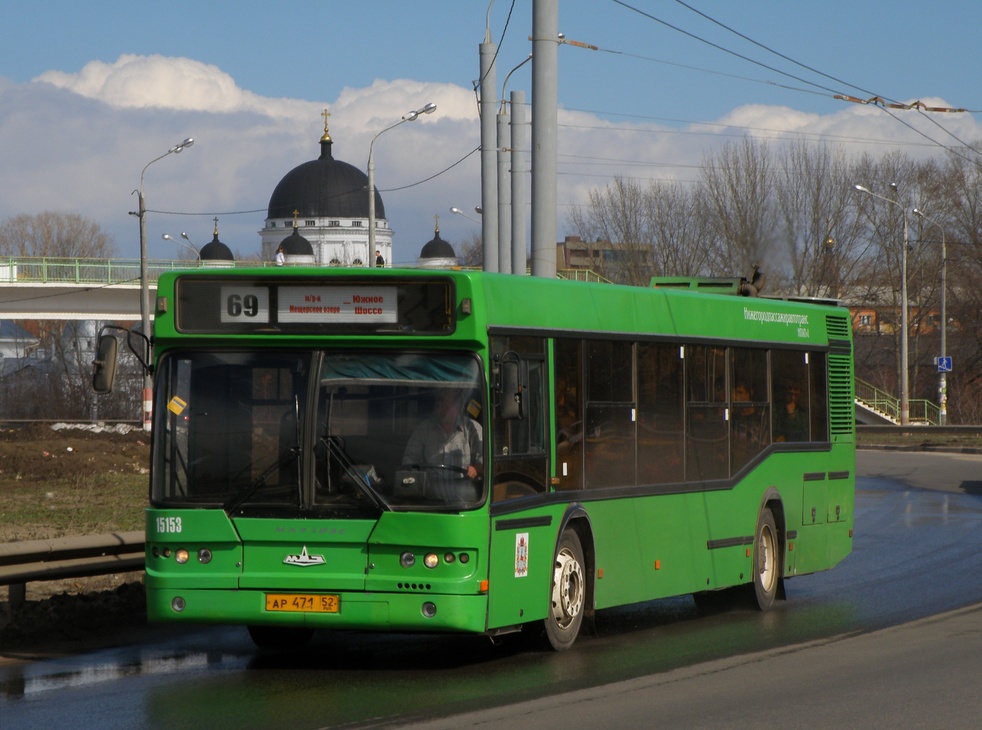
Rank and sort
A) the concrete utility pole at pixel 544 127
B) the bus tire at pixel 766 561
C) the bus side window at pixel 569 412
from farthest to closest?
the concrete utility pole at pixel 544 127
the bus tire at pixel 766 561
the bus side window at pixel 569 412

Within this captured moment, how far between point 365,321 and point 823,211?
52.5m

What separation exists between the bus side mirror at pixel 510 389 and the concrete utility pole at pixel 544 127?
6320mm

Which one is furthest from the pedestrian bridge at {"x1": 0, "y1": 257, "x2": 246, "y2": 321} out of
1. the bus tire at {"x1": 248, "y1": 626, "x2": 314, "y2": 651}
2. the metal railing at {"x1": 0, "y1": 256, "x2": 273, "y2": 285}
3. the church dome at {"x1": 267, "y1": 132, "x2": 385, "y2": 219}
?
the church dome at {"x1": 267, "y1": 132, "x2": 385, "y2": 219}

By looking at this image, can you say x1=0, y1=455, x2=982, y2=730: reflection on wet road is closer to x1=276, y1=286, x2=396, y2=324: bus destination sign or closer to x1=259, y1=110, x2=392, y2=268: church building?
x1=276, y1=286, x2=396, y2=324: bus destination sign

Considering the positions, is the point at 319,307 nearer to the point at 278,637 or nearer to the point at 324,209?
the point at 278,637

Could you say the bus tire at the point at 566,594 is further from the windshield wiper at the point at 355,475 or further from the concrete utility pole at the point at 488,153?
the concrete utility pole at the point at 488,153

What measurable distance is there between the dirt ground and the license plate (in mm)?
1914

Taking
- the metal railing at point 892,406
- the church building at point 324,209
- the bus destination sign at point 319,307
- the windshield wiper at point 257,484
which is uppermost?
the church building at point 324,209

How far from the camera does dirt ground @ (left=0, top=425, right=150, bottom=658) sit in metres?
10.2

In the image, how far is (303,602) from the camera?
28.1 ft

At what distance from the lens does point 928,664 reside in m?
8.93

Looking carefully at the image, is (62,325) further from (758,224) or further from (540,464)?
(540,464)

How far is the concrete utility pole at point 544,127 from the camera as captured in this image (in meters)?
15.0

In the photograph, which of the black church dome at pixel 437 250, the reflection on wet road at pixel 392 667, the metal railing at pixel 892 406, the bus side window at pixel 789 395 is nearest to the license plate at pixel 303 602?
the reflection on wet road at pixel 392 667
